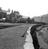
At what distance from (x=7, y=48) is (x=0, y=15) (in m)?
45.1

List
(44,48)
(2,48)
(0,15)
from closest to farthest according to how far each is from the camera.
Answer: (2,48) → (44,48) → (0,15)

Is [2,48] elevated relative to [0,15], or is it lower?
Answer: lower

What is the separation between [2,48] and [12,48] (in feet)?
1.86

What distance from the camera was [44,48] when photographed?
4.63 meters

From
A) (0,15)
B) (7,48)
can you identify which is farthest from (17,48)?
(0,15)

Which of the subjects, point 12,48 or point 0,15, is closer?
point 12,48

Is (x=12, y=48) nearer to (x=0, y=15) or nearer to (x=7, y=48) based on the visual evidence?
(x=7, y=48)

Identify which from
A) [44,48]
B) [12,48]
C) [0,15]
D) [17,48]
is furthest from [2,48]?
[0,15]

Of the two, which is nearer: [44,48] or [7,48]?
[7,48]

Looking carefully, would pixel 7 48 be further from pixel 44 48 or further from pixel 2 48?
pixel 44 48

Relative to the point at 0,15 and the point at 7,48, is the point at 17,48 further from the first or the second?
the point at 0,15

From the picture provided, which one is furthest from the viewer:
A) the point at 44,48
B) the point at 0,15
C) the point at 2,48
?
the point at 0,15

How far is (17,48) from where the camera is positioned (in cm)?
427

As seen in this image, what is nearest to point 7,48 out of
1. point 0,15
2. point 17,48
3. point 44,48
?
point 17,48
